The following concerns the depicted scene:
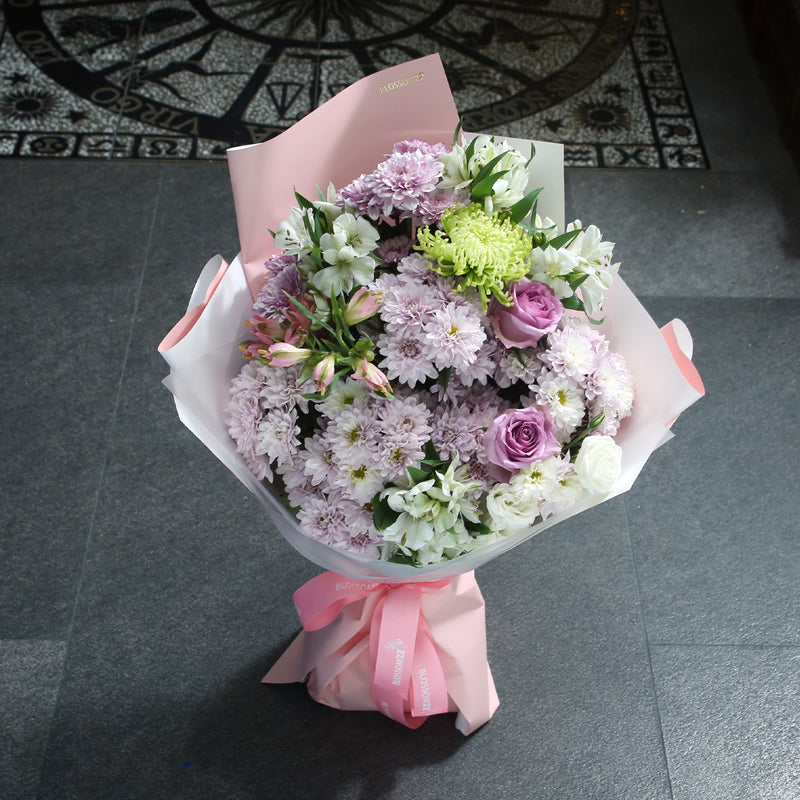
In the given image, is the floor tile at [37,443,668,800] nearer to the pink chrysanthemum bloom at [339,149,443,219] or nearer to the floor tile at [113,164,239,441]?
the floor tile at [113,164,239,441]

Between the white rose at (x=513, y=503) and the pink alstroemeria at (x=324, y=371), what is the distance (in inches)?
8.0

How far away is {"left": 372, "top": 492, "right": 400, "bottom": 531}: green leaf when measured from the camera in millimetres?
911

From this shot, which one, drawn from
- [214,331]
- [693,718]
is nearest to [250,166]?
[214,331]

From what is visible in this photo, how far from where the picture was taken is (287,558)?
5.50ft

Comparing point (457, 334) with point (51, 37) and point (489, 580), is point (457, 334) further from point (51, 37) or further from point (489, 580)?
point (51, 37)

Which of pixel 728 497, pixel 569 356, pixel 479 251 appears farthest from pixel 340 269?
pixel 728 497

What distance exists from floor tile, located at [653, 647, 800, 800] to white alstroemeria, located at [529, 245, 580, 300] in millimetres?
913

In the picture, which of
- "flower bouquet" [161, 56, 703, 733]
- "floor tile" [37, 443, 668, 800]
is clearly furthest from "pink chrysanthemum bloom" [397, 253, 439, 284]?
"floor tile" [37, 443, 668, 800]

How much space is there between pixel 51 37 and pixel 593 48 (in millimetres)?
1617

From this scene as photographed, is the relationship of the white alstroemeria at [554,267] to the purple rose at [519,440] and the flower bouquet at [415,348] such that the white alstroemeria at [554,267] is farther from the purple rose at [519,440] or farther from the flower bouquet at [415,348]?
the purple rose at [519,440]

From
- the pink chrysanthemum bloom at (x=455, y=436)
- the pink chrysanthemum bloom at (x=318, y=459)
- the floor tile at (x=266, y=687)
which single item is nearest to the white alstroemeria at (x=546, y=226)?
the pink chrysanthemum bloom at (x=455, y=436)

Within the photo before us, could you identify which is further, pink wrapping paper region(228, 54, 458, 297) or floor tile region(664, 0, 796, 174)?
floor tile region(664, 0, 796, 174)

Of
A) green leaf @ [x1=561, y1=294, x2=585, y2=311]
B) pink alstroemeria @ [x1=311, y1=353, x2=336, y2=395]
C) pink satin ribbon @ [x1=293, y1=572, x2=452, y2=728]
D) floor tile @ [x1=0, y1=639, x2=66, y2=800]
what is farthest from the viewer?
floor tile @ [x1=0, y1=639, x2=66, y2=800]

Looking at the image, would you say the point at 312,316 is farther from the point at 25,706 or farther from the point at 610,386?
the point at 25,706
